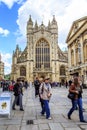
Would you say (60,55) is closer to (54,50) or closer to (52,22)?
(54,50)

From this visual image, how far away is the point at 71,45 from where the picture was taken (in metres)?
46.9

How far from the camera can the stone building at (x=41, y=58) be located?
74.1 meters

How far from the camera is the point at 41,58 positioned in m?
75.1

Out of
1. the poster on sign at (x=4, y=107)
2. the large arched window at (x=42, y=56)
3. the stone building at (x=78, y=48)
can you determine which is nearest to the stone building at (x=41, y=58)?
the large arched window at (x=42, y=56)

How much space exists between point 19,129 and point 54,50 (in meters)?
67.9

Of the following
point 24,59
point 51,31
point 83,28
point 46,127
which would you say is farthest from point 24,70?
point 46,127

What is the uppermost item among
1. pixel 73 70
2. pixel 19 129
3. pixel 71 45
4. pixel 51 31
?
pixel 51 31

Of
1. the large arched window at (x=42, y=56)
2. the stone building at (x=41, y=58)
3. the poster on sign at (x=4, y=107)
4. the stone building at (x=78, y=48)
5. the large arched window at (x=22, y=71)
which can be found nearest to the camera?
the poster on sign at (x=4, y=107)

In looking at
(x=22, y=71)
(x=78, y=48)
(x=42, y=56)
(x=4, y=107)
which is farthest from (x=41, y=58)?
(x=4, y=107)

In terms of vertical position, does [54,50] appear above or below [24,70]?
above

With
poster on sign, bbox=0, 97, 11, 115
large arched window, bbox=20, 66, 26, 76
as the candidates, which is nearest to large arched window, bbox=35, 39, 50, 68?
large arched window, bbox=20, 66, 26, 76

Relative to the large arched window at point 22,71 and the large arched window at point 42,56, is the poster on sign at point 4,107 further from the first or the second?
the large arched window at point 22,71

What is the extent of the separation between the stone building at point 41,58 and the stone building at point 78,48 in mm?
26419

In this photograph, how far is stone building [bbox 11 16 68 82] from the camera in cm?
7406
